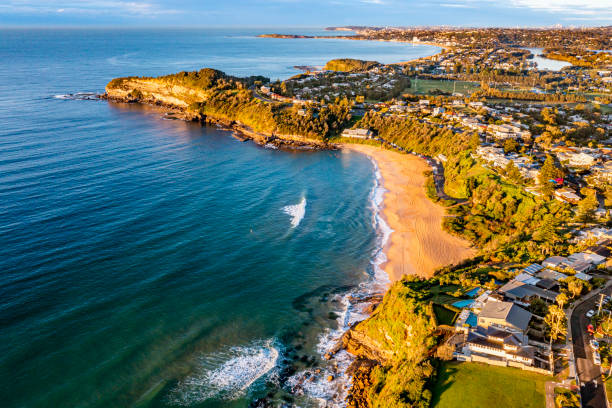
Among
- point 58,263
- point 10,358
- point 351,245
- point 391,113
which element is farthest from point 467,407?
point 391,113

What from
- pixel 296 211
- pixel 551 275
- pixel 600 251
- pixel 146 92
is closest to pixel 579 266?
pixel 551 275

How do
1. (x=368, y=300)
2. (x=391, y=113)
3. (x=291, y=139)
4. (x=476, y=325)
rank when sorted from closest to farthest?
(x=476, y=325) → (x=368, y=300) → (x=291, y=139) → (x=391, y=113)

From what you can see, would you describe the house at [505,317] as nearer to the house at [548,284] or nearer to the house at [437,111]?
the house at [548,284]

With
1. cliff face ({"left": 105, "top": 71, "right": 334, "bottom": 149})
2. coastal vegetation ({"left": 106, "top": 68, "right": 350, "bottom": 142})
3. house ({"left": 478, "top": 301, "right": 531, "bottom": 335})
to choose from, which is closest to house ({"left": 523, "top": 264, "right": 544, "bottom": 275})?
house ({"left": 478, "top": 301, "right": 531, "bottom": 335})

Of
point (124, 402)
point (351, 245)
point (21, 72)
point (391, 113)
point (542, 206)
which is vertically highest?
point (21, 72)

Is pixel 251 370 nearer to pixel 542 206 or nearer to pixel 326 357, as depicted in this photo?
pixel 326 357

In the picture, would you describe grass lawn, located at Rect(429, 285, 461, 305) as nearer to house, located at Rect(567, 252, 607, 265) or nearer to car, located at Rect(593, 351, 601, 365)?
car, located at Rect(593, 351, 601, 365)

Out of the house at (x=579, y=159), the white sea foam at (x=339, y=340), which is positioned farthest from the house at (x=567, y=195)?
the white sea foam at (x=339, y=340)
